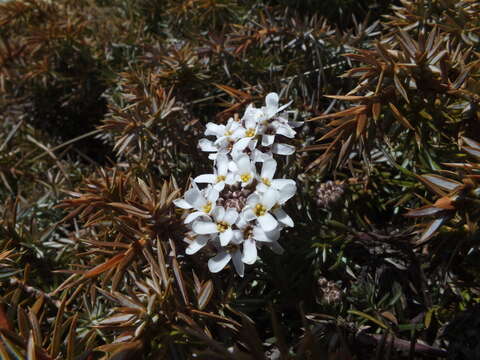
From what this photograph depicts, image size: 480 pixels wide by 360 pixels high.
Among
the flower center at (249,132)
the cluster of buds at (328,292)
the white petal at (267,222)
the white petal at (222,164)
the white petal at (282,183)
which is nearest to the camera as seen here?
the white petal at (267,222)

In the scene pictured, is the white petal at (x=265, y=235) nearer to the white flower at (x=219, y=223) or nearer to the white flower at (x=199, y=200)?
the white flower at (x=219, y=223)

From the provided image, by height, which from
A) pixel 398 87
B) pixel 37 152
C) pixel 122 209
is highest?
pixel 398 87

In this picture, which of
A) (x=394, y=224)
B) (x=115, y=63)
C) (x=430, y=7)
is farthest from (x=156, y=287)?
(x=115, y=63)

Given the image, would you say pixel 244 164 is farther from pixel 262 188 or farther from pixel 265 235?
pixel 265 235

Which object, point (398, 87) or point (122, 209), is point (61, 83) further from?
point (398, 87)

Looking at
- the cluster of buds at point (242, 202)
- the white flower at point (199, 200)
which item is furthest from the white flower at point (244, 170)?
the white flower at point (199, 200)

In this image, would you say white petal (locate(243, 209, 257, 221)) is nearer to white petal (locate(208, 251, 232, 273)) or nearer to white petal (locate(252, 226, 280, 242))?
white petal (locate(252, 226, 280, 242))
